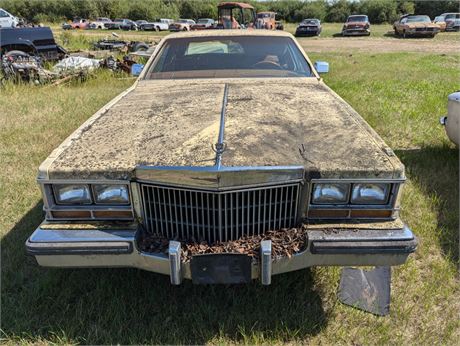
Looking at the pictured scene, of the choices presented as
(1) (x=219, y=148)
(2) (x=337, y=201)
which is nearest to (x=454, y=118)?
(2) (x=337, y=201)

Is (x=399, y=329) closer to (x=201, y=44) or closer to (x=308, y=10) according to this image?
(x=201, y=44)

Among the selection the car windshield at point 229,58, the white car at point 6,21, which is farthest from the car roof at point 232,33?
the white car at point 6,21

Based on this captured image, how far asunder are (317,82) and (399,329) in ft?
7.25

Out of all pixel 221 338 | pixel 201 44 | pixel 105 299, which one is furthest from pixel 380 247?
pixel 201 44

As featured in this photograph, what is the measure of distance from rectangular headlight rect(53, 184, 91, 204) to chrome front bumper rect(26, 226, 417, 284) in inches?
7.0

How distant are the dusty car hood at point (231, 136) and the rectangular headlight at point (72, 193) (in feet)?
0.25

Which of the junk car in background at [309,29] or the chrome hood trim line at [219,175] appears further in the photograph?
the junk car in background at [309,29]

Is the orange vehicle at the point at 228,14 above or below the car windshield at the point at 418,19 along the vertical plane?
above

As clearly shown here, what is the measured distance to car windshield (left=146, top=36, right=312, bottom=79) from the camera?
3.78 meters

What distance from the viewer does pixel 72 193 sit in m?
2.15

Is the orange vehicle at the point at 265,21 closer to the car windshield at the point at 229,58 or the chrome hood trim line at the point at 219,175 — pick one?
the car windshield at the point at 229,58

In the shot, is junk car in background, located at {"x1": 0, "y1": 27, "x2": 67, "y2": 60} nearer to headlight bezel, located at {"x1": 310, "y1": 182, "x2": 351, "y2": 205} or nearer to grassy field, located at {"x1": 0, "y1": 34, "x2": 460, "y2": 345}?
grassy field, located at {"x1": 0, "y1": 34, "x2": 460, "y2": 345}

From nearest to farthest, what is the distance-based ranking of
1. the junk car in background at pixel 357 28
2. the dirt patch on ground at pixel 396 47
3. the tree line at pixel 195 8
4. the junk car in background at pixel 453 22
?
the dirt patch on ground at pixel 396 47 → the junk car in background at pixel 357 28 → the junk car in background at pixel 453 22 → the tree line at pixel 195 8

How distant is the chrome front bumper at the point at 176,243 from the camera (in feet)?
6.79
